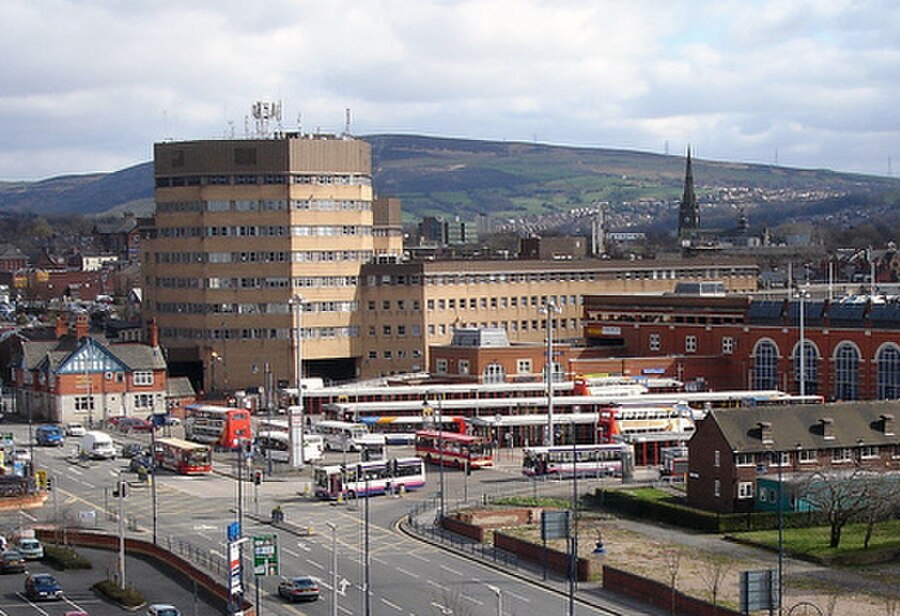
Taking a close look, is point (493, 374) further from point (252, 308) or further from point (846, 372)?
point (846, 372)

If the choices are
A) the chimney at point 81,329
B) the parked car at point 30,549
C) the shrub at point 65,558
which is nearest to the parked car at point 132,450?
the chimney at point 81,329

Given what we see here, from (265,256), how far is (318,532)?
7229 centimetres

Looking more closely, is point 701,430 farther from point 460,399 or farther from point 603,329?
point 603,329

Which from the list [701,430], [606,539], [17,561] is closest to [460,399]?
[701,430]

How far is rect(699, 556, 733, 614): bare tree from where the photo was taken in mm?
71713

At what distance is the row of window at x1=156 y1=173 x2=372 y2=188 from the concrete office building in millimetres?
98

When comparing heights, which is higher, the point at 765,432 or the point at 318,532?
the point at 765,432

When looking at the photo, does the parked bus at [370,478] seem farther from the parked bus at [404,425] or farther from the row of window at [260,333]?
the row of window at [260,333]

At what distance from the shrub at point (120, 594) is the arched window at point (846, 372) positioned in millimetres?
77894

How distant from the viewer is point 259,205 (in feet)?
530

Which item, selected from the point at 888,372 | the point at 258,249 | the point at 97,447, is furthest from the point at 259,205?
the point at 888,372

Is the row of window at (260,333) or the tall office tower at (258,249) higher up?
the tall office tower at (258,249)

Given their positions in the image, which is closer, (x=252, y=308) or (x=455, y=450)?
Result: (x=455, y=450)

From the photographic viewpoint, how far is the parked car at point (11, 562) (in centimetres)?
8162
